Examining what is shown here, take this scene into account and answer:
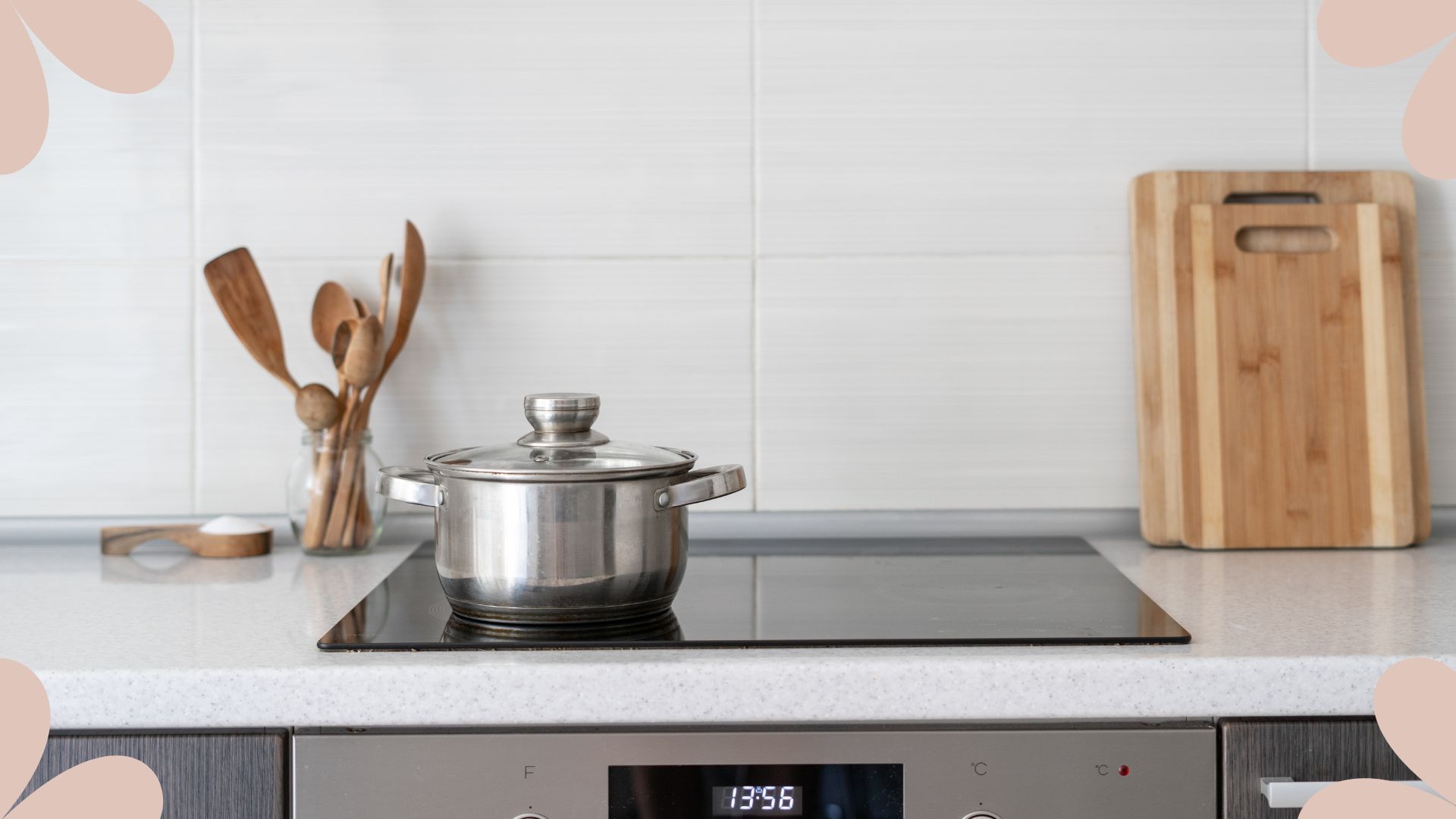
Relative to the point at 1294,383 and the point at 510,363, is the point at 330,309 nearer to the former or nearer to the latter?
the point at 510,363

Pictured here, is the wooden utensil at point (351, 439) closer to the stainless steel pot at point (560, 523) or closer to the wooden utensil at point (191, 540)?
the wooden utensil at point (191, 540)

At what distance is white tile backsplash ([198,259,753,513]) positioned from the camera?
1302mm

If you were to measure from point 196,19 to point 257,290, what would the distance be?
0.34 meters

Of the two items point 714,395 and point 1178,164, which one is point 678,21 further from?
point 1178,164

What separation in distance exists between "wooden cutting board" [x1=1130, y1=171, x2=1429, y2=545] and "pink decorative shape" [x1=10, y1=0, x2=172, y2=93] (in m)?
1.13

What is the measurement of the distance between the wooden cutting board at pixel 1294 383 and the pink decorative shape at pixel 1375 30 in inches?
8.0

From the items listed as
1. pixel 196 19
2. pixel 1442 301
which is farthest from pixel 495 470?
pixel 1442 301

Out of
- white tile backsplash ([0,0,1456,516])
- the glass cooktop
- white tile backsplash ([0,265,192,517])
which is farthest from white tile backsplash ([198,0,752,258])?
the glass cooktop

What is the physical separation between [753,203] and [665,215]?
0.34 feet

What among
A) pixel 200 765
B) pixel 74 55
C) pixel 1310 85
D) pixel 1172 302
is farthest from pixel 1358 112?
pixel 74 55

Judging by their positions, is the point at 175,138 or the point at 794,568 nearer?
the point at 794,568

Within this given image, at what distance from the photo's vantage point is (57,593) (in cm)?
103

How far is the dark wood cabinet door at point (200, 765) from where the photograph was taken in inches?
30.6

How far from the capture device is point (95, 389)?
1.29m
